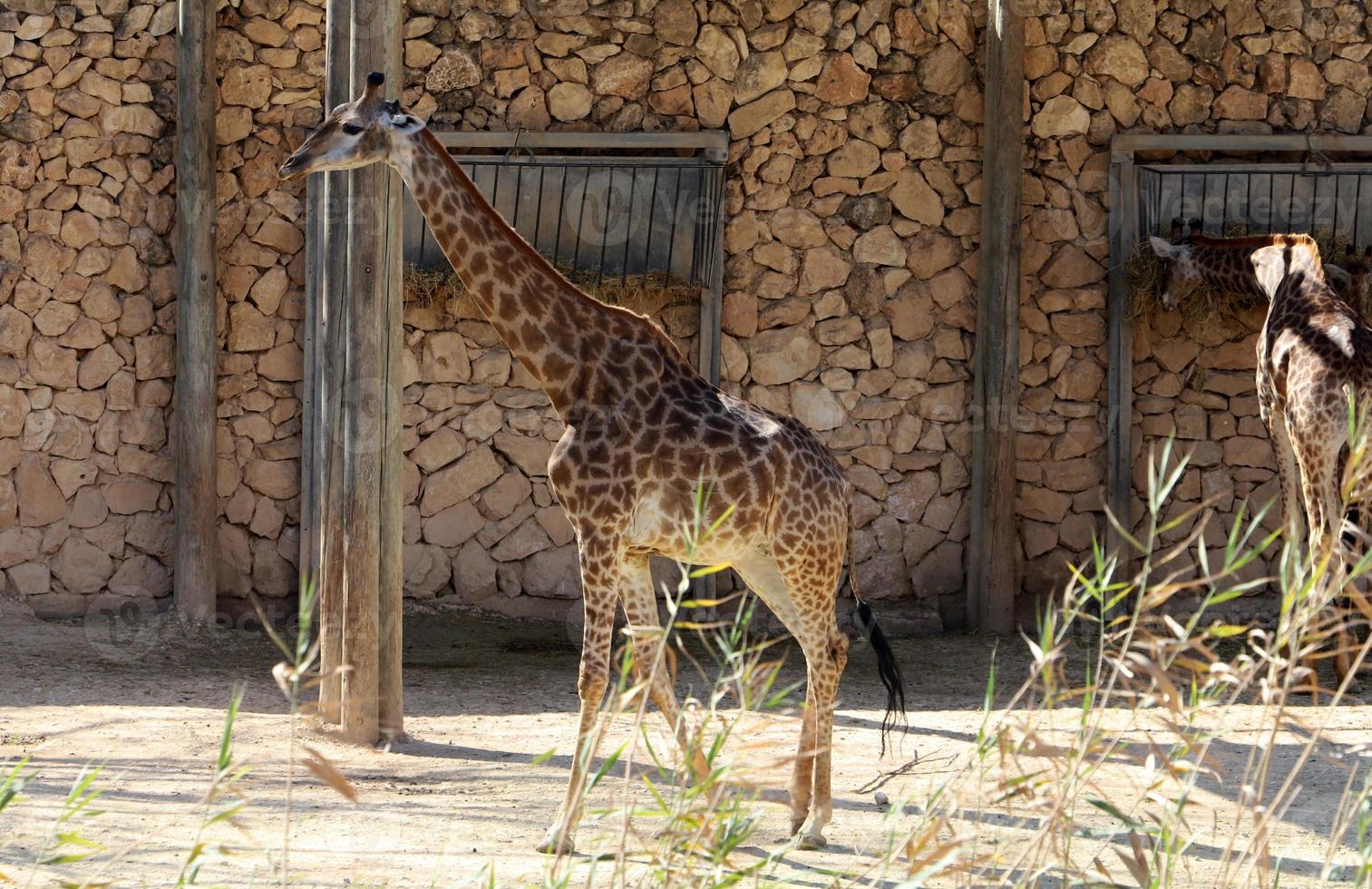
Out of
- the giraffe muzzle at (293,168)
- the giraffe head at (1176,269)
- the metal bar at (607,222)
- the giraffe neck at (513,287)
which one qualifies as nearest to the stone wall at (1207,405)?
the giraffe head at (1176,269)

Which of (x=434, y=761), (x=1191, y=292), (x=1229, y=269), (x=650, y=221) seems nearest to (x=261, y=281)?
(x=650, y=221)

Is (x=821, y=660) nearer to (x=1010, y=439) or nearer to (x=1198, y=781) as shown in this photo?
(x=1198, y=781)

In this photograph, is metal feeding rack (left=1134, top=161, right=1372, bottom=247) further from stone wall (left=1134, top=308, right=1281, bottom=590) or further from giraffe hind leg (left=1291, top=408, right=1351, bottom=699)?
giraffe hind leg (left=1291, top=408, right=1351, bottom=699)

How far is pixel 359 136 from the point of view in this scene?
4.62 m

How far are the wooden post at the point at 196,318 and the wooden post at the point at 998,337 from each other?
4.13 meters

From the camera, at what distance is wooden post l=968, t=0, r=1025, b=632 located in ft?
26.2

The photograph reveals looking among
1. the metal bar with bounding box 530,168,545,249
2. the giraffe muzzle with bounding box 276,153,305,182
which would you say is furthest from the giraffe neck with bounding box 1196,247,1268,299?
the giraffe muzzle with bounding box 276,153,305,182

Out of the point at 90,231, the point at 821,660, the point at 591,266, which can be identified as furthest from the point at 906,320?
the point at 90,231

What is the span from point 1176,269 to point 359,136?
4.82 meters

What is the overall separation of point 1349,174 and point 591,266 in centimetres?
424

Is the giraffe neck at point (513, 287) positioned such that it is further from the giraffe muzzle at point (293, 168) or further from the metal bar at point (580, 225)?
the metal bar at point (580, 225)

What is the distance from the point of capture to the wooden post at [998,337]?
7977 mm

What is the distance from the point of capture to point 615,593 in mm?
4559

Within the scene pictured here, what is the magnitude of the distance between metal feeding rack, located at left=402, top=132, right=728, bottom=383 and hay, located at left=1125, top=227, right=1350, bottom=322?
226 centimetres
